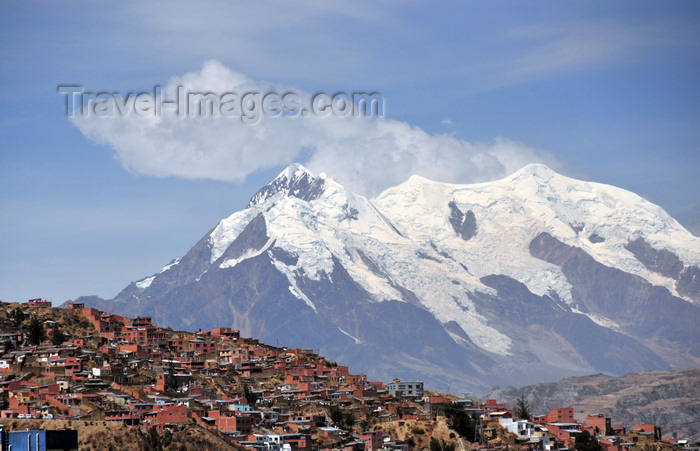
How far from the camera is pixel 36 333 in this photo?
6516 inches

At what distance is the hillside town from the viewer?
133250mm

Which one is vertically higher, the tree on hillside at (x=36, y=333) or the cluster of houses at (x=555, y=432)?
the tree on hillside at (x=36, y=333)

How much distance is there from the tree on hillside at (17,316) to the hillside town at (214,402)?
0.16m

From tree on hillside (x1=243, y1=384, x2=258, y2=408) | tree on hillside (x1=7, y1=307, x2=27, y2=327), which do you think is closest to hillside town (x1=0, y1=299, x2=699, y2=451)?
tree on hillside (x1=7, y1=307, x2=27, y2=327)

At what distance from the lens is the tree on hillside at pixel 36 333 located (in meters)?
165

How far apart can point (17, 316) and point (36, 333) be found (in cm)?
1185

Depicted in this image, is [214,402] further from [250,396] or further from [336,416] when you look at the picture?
[336,416]

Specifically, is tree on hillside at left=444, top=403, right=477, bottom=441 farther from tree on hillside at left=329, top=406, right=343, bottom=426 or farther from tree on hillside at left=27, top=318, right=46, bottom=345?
tree on hillside at left=27, top=318, right=46, bottom=345

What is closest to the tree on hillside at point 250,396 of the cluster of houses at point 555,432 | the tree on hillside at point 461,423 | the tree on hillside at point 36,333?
the tree on hillside at point 461,423

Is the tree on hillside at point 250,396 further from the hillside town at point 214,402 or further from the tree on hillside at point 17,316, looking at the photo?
the tree on hillside at point 17,316

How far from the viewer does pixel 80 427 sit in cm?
12712

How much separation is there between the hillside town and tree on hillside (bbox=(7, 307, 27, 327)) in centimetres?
16

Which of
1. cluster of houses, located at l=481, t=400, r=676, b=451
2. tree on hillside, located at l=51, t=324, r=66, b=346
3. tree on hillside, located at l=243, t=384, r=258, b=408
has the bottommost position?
cluster of houses, located at l=481, t=400, r=676, b=451

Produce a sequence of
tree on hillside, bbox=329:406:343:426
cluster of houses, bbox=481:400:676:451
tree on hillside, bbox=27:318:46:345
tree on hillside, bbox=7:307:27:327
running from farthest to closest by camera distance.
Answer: tree on hillside, bbox=7:307:27:327 → tree on hillside, bbox=27:318:46:345 → cluster of houses, bbox=481:400:676:451 → tree on hillside, bbox=329:406:343:426
